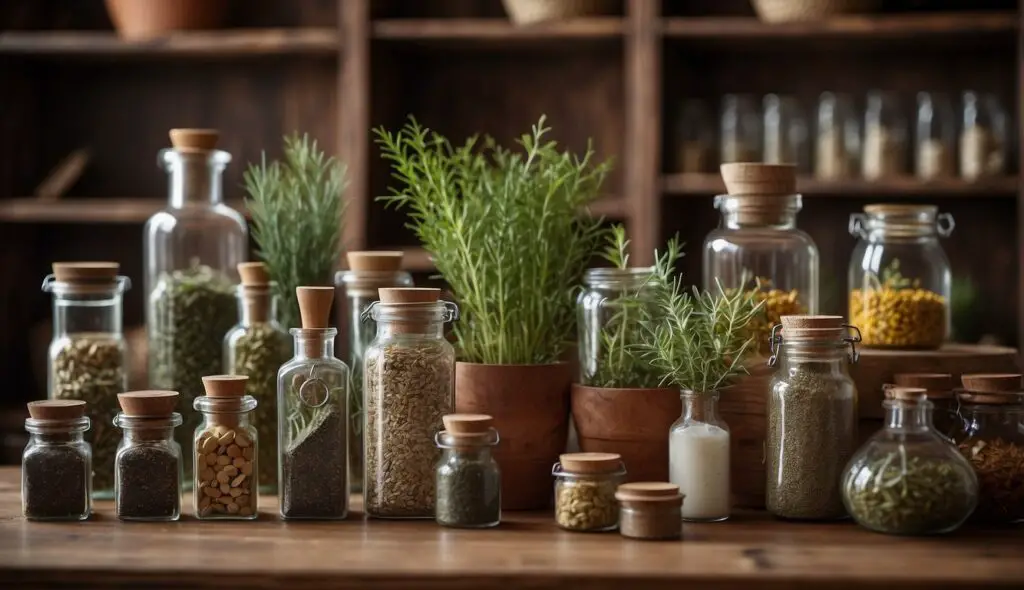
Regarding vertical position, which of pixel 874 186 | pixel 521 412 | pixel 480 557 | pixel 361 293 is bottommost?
pixel 480 557

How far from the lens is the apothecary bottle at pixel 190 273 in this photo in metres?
1.37

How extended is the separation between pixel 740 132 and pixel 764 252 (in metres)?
1.55

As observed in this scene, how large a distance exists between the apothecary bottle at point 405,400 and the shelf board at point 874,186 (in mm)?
1631

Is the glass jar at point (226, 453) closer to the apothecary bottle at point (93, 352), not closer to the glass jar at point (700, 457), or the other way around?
the apothecary bottle at point (93, 352)

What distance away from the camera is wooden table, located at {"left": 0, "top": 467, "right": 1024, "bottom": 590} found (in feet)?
3.15

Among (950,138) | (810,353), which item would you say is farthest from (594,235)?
(950,138)

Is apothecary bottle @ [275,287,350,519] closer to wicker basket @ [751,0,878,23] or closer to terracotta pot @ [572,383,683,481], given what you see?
terracotta pot @ [572,383,683,481]

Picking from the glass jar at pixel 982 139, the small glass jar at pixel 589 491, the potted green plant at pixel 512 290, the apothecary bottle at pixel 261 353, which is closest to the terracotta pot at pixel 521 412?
the potted green plant at pixel 512 290

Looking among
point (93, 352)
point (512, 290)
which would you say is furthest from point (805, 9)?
point (93, 352)

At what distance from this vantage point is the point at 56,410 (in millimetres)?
1160

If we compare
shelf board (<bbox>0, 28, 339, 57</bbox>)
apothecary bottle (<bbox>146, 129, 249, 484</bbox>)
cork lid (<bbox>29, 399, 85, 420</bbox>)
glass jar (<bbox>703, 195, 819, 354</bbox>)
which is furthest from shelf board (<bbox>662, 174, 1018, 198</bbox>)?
cork lid (<bbox>29, 399, 85, 420</bbox>)

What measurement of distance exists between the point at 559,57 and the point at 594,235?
1.86 metres

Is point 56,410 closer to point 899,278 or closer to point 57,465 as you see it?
point 57,465

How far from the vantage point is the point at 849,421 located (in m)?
1.16
